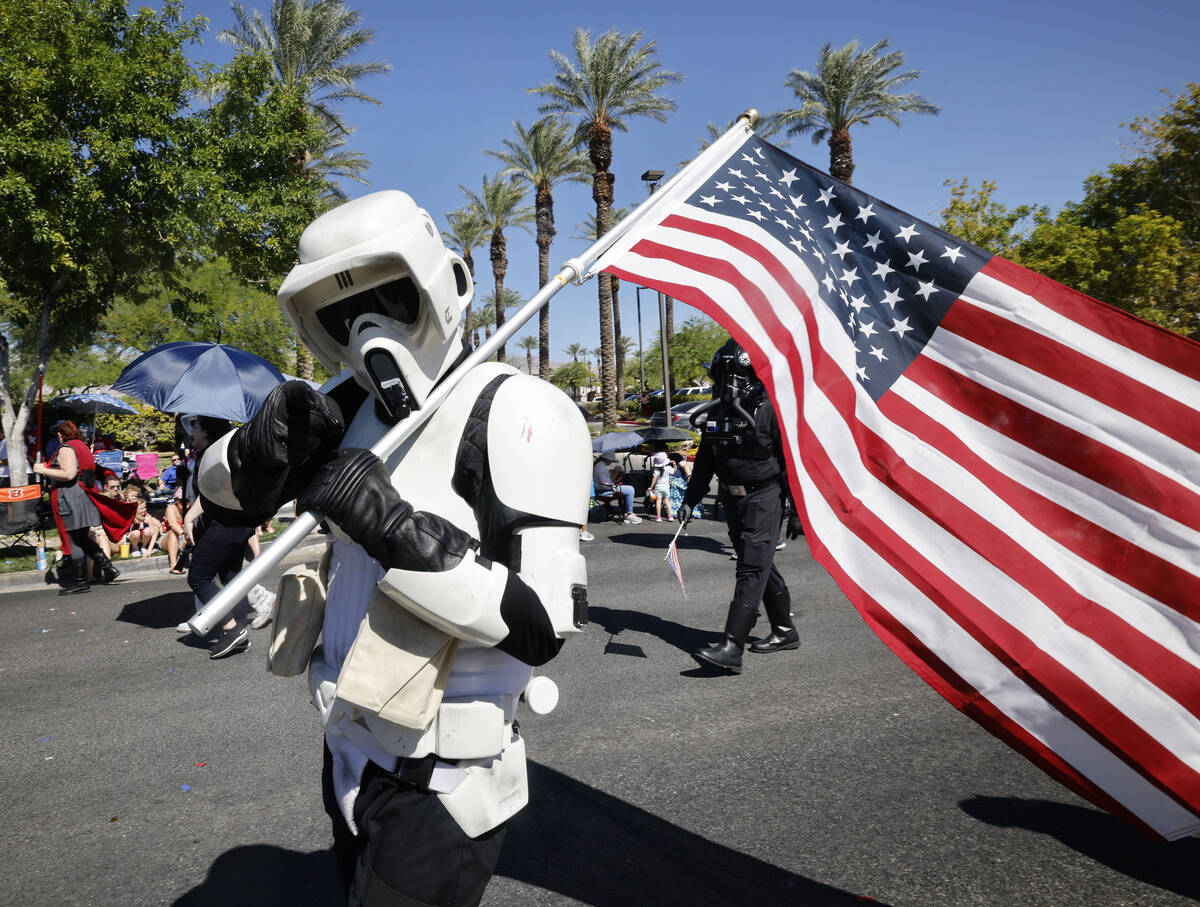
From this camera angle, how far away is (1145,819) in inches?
64.1

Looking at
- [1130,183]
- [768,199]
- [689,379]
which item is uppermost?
[1130,183]

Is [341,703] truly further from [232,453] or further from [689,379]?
[689,379]

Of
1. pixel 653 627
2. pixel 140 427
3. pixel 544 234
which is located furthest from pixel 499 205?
pixel 653 627

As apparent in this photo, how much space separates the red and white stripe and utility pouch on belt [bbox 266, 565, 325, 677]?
4.08ft

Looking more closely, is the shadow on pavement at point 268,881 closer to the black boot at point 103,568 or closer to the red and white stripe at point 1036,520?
the red and white stripe at point 1036,520

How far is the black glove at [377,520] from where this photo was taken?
1.31 m

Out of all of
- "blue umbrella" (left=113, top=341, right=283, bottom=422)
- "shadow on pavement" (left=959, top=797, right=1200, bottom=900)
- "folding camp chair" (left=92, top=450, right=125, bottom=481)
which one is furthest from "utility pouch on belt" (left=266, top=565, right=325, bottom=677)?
"folding camp chair" (left=92, top=450, right=125, bottom=481)

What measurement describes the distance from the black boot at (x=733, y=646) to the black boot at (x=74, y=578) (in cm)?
655

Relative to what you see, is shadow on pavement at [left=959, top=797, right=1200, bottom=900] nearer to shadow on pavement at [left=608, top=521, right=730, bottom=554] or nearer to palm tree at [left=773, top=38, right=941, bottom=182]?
shadow on pavement at [left=608, top=521, right=730, bottom=554]

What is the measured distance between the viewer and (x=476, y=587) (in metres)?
1.31

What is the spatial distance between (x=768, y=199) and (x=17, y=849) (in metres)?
3.73

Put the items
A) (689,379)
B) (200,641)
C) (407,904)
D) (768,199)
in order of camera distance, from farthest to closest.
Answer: (689,379), (200,641), (768,199), (407,904)

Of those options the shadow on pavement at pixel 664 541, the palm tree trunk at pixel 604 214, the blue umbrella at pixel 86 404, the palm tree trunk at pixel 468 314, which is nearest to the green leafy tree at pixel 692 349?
the palm tree trunk at pixel 468 314

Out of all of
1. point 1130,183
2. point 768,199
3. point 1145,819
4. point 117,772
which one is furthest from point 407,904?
point 1130,183
